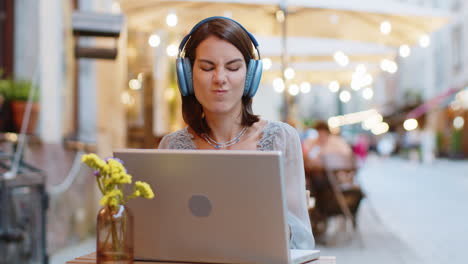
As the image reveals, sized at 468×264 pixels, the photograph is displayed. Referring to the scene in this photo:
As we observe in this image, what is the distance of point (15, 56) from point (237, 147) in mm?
6143

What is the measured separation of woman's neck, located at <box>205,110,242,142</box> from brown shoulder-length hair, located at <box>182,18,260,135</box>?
21 millimetres

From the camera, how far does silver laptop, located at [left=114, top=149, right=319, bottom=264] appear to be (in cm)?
180

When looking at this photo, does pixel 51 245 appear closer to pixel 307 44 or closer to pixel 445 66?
pixel 307 44

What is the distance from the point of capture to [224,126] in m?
2.45

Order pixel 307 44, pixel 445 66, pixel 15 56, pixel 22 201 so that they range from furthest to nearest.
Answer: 1. pixel 445 66
2. pixel 307 44
3. pixel 15 56
4. pixel 22 201

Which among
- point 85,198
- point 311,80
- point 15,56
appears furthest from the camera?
point 311,80

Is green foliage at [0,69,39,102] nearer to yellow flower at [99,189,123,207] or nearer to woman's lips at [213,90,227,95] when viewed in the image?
woman's lips at [213,90,227,95]

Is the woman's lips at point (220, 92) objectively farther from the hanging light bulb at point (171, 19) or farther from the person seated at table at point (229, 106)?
the hanging light bulb at point (171, 19)

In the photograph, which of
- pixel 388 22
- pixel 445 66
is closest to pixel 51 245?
pixel 388 22

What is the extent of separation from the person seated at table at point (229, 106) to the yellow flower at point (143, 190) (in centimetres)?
59

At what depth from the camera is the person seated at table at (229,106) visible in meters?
2.28

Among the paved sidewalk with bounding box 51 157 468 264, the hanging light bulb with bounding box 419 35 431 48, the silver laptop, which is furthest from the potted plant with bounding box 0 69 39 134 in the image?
the hanging light bulb with bounding box 419 35 431 48

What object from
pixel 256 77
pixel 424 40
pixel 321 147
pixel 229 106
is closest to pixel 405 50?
pixel 424 40

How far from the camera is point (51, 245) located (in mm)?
6766
